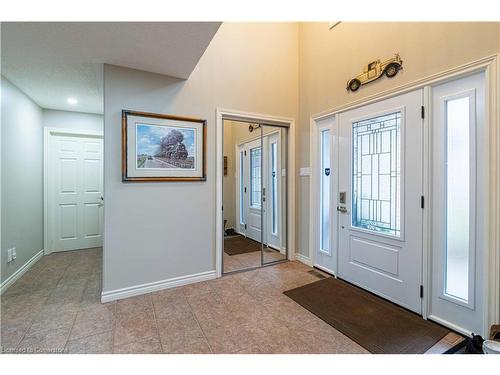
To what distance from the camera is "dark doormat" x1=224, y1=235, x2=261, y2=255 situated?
3.85m

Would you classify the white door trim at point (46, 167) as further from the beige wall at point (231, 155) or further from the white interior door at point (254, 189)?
the white interior door at point (254, 189)

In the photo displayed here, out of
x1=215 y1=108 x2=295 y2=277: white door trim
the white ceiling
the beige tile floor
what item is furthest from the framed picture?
the beige tile floor

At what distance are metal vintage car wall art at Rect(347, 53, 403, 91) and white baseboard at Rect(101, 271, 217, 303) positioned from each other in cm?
278

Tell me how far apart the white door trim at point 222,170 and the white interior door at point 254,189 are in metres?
0.44

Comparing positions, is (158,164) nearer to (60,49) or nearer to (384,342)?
(60,49)

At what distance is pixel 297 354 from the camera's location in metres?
1.70

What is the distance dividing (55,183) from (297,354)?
438cm

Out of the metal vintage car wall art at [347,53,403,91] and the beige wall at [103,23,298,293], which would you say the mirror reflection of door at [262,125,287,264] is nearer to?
the beige wall at [103,23,298,293]

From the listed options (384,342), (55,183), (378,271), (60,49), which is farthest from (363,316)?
(55,183)

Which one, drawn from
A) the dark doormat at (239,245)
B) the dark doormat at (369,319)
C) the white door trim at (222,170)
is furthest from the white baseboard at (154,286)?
the dark doormat at (369,319)

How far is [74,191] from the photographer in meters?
4.18

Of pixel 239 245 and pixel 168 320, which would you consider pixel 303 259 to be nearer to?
pixel 239 245

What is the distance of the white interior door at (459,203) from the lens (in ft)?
6.01

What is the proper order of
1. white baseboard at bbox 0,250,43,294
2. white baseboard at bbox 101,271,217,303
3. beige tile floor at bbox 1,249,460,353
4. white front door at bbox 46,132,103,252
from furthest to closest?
white front door at bbox 46,132,103,252 < white baseboard at bbox 0,250,43,294 < white baseboard at bbox 101,271,217,303 < beige tile floor at bbox 1,249,460,353
